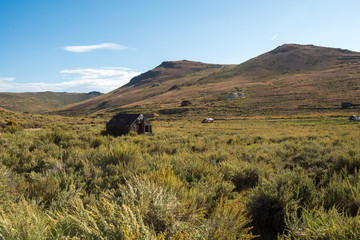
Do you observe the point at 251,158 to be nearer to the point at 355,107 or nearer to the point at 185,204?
the point at 185,204

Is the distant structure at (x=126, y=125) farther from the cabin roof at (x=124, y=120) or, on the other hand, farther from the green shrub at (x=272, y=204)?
the green shrub at (x=272, y=204)

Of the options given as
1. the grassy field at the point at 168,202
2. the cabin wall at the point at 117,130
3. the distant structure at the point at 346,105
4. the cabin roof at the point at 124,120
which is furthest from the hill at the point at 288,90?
the grassy field at the point at 168,202

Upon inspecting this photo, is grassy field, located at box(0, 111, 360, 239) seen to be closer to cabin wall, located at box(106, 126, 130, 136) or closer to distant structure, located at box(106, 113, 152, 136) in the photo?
cabin wall, located at box(106, 126, 130, 136)

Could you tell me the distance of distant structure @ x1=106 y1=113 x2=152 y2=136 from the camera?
21438 mm

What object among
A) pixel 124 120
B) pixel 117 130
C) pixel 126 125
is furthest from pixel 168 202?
pixel 124 120

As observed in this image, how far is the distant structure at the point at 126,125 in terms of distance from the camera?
21438 mm

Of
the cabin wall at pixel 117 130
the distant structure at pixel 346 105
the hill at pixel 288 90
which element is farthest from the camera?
the hill at pixel 288 90

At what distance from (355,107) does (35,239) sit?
2549 inches

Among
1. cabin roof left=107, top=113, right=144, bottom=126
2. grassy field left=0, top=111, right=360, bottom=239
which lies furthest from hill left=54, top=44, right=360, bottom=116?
grassy field left=0, top=111, right=360, bottom=239

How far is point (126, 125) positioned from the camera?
21328mm

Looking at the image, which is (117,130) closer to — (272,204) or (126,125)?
(126,125)

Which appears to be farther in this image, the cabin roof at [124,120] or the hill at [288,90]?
the hill at [288,90]

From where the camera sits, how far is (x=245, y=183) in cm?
638

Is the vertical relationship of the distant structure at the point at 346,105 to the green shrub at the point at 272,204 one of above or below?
below
